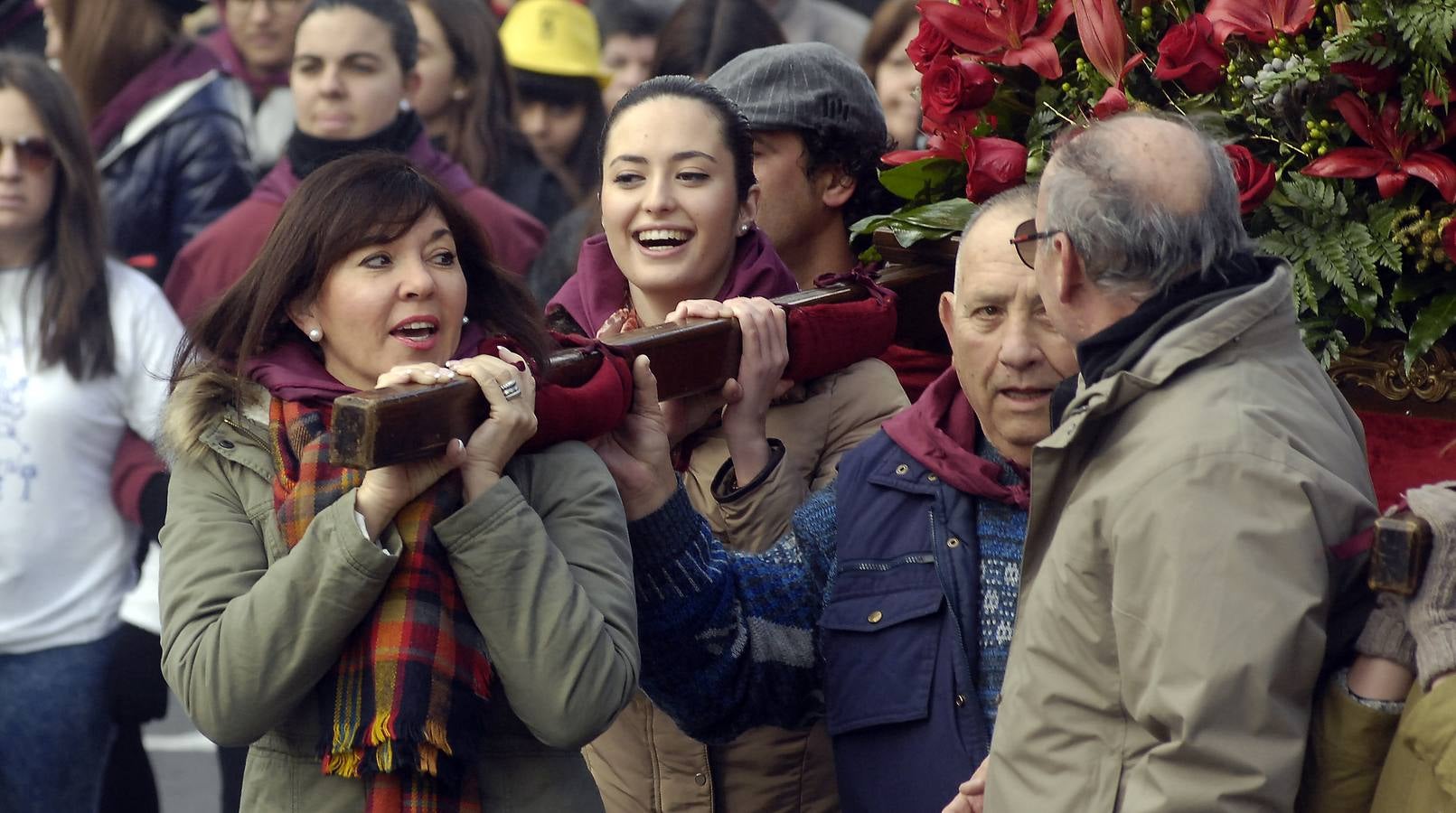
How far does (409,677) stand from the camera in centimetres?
240

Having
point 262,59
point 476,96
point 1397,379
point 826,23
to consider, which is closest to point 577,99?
point 476,96

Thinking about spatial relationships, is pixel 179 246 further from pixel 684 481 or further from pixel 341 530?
pixel 341 530

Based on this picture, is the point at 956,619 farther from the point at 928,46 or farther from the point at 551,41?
the point at 551,41

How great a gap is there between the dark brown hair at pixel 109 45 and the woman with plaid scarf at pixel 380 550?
392cm

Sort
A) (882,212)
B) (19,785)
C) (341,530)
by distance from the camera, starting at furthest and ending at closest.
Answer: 1. (19,785)
2. (882,212)
3. (341,530)

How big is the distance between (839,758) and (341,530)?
90 cm

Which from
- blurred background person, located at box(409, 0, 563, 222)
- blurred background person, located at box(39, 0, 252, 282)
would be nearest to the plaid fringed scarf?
blurred background person, located at box(39, 0, 252, 282)

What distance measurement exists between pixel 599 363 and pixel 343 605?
587 millimetres

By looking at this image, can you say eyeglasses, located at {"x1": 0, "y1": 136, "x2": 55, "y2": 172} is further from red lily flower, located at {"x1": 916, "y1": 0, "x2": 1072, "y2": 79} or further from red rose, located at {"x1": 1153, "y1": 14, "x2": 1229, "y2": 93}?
red rose, located at {"x1": 1153, "y1": 14, "x2": 1229, "y2": 93}

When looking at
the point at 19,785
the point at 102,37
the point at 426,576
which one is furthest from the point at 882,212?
the point at 102,37

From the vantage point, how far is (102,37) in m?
6.30

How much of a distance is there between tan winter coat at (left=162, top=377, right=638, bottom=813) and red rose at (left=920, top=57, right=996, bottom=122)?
116 cm

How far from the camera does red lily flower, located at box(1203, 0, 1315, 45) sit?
9.61ft

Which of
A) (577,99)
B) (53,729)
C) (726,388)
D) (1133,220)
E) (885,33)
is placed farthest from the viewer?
(577,99)
